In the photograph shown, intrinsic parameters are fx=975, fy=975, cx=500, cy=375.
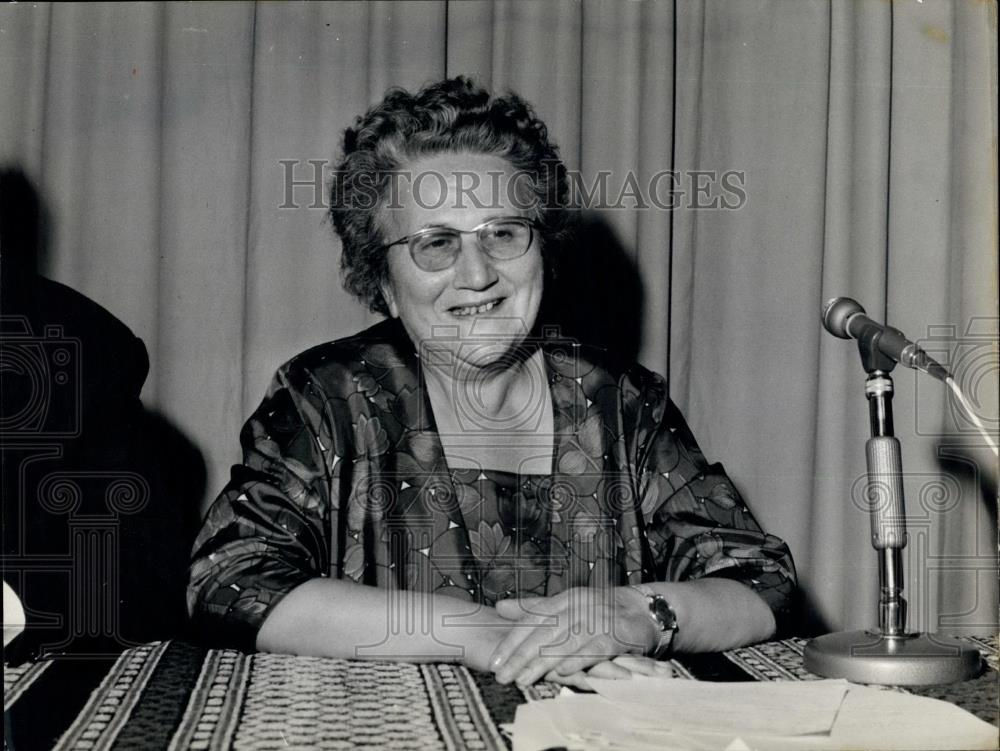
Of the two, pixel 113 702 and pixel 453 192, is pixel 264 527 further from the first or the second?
pixel 453 192

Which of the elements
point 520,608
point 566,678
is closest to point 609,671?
point 566,678

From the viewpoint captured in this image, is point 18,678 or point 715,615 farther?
point 715,615

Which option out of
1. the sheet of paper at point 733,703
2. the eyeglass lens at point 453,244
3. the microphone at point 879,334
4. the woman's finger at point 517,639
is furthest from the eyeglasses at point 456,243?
the sheet of paper at point 733,703

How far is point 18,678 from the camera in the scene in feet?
3.06

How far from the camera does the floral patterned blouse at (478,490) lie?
4.63 feet

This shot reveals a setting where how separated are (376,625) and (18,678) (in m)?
0.37

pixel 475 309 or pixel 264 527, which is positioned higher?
pixel 475 309

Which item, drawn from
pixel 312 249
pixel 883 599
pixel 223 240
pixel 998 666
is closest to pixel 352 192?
pixel 312 249

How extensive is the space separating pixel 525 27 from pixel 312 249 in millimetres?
575

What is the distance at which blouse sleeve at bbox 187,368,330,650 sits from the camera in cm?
118

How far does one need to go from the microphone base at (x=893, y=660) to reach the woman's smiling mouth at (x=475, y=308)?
759mm

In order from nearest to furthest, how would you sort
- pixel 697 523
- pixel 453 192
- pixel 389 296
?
pixel 697 523
pixel 453 192
pixel 389 296

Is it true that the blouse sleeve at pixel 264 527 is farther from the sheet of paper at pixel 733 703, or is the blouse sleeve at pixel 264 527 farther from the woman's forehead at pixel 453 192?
the sheet of paper at pixel 733 703

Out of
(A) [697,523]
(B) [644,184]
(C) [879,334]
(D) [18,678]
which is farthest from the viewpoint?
(B) [644,184]
